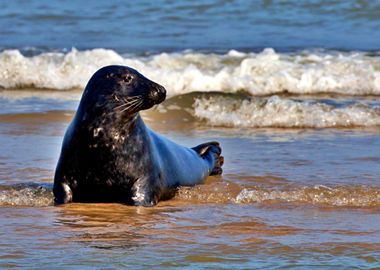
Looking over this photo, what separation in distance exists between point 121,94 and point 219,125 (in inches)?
180

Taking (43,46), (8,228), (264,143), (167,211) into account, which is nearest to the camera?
(8,228)

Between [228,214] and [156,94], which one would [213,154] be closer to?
[156,94]

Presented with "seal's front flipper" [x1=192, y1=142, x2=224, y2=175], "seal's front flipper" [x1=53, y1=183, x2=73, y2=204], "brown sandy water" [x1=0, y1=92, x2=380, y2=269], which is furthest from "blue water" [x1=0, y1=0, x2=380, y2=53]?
"seal's front flipper" [x1=53, y1=183, x2=73, y2=204]

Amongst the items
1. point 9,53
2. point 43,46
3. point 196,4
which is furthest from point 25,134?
point 196,4

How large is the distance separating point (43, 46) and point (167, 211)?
11.1 m

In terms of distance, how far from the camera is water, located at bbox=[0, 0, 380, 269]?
633 cm

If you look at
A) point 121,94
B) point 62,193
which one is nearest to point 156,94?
point 121,94

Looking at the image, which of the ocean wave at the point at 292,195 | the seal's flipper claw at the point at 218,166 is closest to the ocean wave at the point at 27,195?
the ocean wave at the point at 292,195

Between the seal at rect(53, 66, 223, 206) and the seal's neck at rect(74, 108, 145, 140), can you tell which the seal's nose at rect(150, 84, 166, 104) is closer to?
the seal at rect(53, 66, 223, 206)

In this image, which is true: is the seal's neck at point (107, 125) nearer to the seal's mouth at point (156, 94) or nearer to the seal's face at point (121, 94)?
the seal's face at point (121, 94)

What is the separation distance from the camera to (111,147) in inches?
298

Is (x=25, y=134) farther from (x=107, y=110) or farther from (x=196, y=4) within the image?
(x=196, y=4)

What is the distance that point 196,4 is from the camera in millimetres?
22297

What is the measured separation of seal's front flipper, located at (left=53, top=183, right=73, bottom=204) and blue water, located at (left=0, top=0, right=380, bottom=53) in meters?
10.4
